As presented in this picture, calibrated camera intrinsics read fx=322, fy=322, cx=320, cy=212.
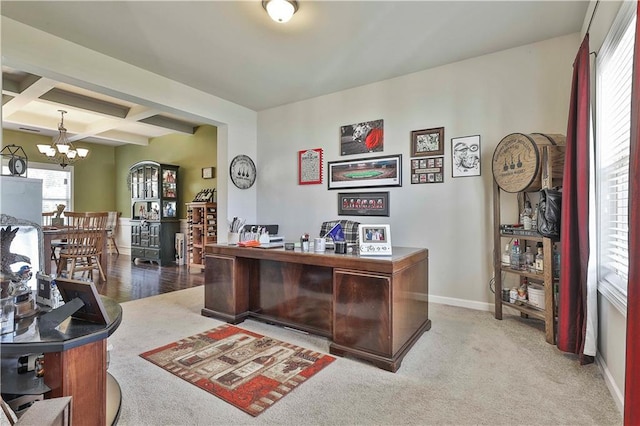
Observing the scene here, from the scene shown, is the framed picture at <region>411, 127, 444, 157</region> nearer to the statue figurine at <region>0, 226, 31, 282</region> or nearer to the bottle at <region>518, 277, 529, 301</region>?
the bottle at <region>518, 277, 529, 301</region>

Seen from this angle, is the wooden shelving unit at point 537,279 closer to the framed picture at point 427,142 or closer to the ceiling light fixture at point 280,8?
the framed picture at point 427,142

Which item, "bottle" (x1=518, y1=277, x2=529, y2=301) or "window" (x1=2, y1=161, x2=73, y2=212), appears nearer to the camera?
"bottle" (x1=518, y1=277, x2=529, y2=301)

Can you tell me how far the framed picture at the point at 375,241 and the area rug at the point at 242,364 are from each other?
2.66 ft

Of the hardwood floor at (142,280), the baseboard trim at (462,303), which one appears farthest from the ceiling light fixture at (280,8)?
the hardwood floor at (142,280)

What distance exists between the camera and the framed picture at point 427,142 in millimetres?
3648

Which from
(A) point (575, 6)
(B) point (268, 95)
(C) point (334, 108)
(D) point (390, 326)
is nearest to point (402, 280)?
(D) point (390, 326)

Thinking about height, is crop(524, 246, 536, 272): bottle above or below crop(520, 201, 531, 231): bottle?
below

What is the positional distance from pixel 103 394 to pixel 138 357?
1042mm

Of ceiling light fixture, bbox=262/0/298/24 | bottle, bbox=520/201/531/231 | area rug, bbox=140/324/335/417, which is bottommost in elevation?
area rug, bbox=140/324/335/417

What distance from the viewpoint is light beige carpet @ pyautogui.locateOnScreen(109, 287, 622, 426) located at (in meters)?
1.63

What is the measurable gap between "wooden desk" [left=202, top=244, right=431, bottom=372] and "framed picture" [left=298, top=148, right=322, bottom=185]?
6.13 feet

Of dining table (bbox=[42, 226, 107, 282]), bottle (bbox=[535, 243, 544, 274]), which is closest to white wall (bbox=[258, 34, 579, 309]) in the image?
bottle (bbox=[535, 243, 544, 274])

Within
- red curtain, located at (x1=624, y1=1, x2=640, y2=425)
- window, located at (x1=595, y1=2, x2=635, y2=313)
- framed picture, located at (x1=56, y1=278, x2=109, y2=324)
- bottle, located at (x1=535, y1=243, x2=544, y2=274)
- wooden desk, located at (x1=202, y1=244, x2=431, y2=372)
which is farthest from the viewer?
bottle, located at (x1=535, y1=243, x2=544, y2=274)

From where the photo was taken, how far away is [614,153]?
6.67 feet
